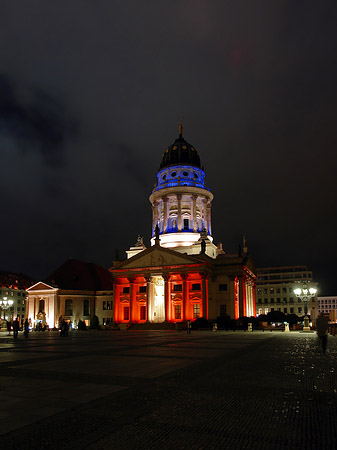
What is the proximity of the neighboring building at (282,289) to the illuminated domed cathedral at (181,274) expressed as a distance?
52.4m

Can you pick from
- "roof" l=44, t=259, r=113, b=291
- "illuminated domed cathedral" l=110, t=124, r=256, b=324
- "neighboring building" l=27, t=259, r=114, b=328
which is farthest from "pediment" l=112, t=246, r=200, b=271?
"roof" l=44, t=259, r=113, b=291

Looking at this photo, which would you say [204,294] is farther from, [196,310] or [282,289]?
[282,289]

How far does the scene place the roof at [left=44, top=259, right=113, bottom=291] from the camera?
8644 cm

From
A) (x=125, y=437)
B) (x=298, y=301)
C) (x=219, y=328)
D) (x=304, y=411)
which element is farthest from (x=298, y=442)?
(x=298, y=301)

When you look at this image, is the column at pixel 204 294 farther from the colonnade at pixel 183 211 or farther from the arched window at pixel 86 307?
the arched window at pixel 86 307

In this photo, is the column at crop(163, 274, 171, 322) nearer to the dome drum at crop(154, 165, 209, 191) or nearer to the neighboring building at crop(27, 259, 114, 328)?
the neighboring building at crop(27, 259, 114, 328)

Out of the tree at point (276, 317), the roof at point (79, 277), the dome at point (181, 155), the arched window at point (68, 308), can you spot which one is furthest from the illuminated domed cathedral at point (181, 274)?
the arched window at point (68, 308)

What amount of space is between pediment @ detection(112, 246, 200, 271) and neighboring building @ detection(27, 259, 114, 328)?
46.6 ft

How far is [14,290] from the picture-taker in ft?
407

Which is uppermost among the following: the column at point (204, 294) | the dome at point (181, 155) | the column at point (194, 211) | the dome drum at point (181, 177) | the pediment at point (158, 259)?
Result: the dome at point (181, 155)

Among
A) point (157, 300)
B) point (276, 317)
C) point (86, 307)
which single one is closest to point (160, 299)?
point (157, 300)

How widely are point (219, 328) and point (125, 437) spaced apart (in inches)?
2420

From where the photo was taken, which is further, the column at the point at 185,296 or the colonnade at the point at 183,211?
the colonnade at the point at 183,211

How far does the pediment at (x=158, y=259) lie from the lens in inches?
2843
